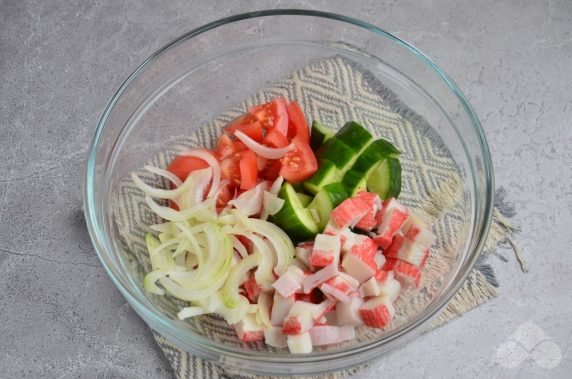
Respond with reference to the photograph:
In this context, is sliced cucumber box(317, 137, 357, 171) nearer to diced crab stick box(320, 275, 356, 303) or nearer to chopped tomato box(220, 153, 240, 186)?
chopped tomato box(220, 153, 240, 186)

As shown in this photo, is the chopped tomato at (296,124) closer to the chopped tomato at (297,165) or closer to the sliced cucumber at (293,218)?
the chopped tomato at (297,165)

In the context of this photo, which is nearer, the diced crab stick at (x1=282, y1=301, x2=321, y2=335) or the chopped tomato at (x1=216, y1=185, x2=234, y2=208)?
the diced crab stick at (x1=282, y1=301, x2=321, y2=335)

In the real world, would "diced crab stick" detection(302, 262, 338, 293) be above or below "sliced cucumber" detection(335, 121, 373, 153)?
below

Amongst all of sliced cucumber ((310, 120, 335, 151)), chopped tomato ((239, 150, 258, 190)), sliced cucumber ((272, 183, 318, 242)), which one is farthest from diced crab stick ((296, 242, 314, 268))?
sliced cucumber ((310, 120, 335, 151))

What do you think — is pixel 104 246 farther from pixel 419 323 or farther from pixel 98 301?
pixel 419 323

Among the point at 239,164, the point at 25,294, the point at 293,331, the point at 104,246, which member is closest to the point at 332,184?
the point at 239,164

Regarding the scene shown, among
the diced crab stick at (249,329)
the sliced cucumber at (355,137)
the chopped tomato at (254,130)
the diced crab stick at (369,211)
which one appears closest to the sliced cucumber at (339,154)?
the sliced cucumber at (355,137)

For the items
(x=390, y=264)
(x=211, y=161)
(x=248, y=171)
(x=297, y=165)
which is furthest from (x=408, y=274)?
(x=211, y=161)

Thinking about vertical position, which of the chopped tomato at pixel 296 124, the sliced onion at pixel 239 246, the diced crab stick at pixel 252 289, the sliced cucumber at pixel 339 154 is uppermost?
the sliced cucumber at pixel 339 154
